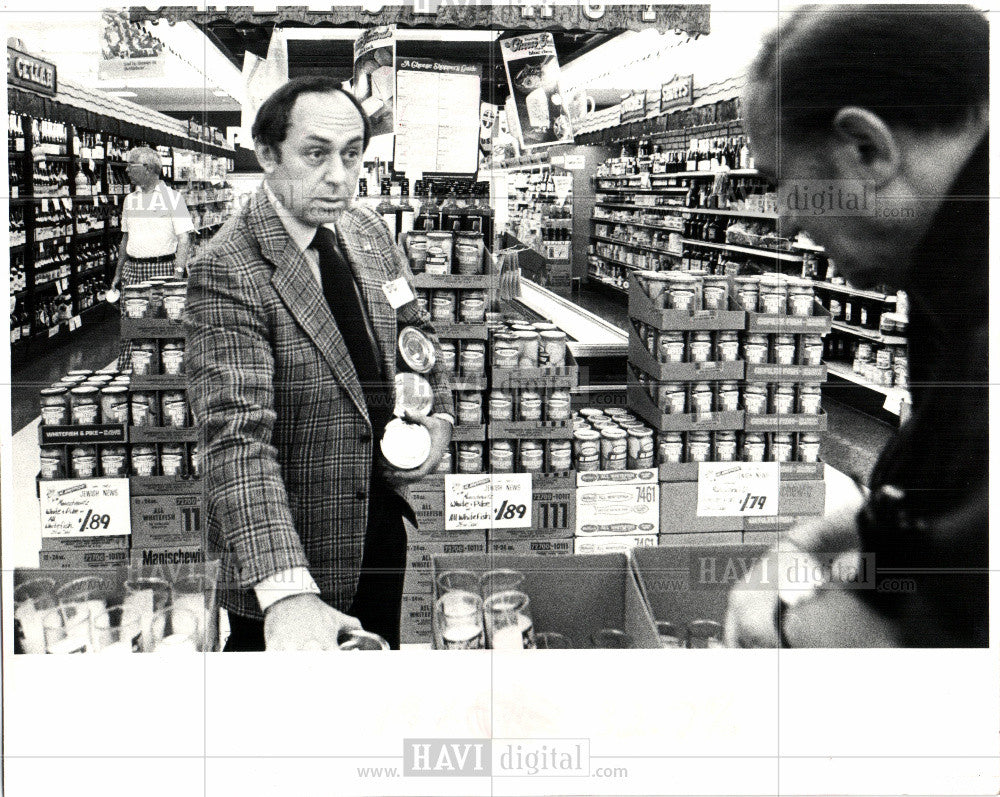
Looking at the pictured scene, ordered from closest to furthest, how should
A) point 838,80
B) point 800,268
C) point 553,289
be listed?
point 838,80 < point 800,268 < point 553,289

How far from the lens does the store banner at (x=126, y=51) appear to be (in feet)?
9.30

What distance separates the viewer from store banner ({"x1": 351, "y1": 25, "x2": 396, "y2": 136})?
2.86 metres

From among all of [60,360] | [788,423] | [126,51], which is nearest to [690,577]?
[788,423]

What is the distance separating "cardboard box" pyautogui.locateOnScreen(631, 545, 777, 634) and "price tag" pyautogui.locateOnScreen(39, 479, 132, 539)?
5.27ft

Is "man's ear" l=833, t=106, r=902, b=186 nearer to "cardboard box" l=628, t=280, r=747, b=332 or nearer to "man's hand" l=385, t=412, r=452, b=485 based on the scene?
"cardboard box" l=628, t=280, r=747, b=332

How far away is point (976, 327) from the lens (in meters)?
2.96

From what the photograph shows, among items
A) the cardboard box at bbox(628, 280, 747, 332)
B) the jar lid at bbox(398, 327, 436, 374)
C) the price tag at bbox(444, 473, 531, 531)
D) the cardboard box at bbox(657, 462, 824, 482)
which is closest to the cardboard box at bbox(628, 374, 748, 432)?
the cardboard box at bbox(657, 462, 824, 482)

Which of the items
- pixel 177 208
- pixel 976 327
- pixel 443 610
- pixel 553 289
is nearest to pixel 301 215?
pixel 177 208

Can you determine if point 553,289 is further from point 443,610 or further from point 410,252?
point 443,610

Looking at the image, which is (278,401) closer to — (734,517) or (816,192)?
(734,517)

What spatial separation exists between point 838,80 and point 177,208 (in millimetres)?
1956

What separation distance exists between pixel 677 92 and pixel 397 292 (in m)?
1.10

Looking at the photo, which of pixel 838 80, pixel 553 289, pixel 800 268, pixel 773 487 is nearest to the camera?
pixel 838 80

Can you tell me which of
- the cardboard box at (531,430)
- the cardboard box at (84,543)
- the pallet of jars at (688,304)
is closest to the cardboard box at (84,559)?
the cardboard box at (84,543)
